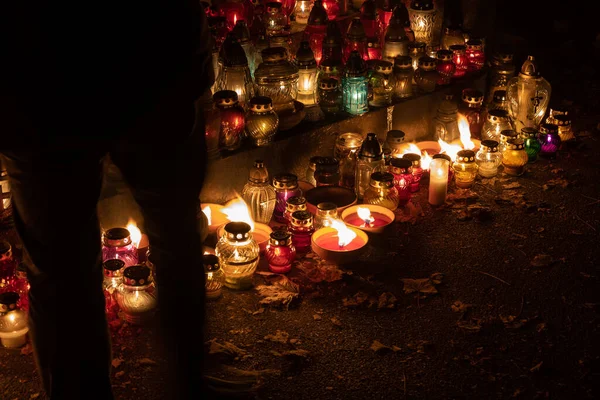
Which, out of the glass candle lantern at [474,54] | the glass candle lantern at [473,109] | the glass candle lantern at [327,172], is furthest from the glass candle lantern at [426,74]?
the glass candle lantern at [327,172]

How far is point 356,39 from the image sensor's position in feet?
16.4

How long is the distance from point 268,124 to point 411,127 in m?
1.39

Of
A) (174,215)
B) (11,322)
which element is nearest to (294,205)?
(11,322)

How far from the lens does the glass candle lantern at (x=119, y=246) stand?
3477mm

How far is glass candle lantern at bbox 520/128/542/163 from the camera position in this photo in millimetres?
4941

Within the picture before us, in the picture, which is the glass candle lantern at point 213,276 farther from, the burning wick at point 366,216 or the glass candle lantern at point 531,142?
the glass candle lantern at point 531,142

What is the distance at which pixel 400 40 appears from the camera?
5.13 meters

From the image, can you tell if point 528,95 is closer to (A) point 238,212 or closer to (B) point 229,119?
(B) point 229,119

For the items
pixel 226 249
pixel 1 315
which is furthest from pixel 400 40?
pixel 1 315

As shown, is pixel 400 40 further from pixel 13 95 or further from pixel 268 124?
pixel 13 95

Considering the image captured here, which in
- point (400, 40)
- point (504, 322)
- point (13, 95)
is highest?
point (13, 95)

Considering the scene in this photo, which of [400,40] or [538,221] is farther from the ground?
[400,40]

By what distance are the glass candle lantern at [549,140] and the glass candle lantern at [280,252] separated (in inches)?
87.9

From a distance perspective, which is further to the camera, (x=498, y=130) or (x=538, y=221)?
(x=498, y=130)
